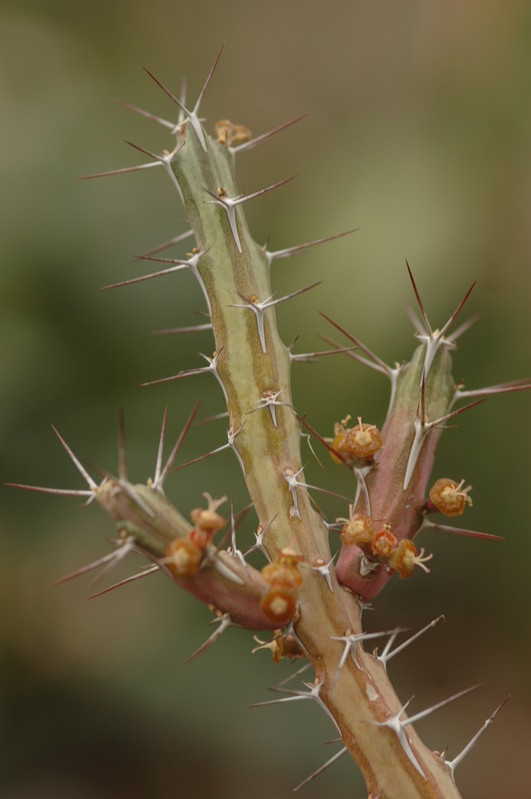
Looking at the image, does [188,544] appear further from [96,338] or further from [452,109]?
[452,109]

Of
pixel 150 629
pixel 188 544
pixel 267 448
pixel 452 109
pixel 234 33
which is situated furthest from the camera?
pixel 234 33

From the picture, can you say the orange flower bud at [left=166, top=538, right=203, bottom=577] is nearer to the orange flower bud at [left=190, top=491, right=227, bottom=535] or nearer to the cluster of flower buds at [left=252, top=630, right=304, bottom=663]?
the orange flower bud at [left=190, top=491, right=227, bottom=535]

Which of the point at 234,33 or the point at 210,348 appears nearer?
the point at 210,348

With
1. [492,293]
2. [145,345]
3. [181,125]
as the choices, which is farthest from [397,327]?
[181,125]

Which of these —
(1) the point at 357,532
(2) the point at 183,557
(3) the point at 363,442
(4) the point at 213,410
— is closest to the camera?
(2) the point at 183,557

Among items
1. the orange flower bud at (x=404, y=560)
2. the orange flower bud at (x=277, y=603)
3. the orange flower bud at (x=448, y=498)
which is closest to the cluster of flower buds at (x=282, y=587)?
the orange flower bud at (x=277, y=603)

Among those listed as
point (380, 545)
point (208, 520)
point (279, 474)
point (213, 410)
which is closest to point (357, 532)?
point (380, 545)

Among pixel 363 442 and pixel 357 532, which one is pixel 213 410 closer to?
pixel 363 442

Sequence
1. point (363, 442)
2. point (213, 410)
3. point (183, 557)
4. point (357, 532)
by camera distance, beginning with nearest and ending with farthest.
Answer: point (183, 557)
point (357, 532)
point (363, 442)
point (213, 410)
